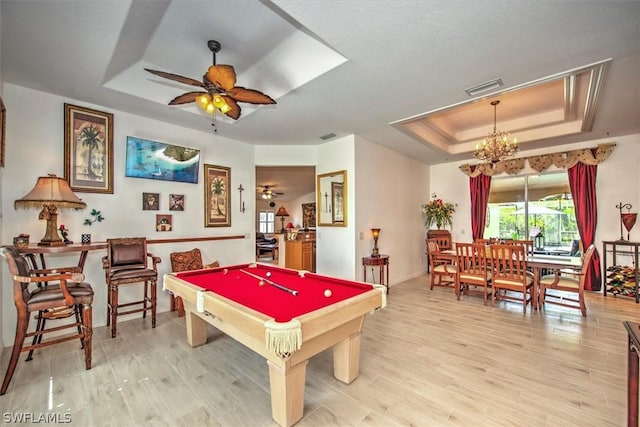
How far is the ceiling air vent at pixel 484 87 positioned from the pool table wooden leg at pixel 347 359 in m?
3.07

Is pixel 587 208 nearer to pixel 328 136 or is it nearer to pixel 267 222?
pixel 328 136

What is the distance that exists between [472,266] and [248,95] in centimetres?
429

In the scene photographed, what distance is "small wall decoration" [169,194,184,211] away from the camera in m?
4.18

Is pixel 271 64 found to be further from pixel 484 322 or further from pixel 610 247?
pixel 610 247

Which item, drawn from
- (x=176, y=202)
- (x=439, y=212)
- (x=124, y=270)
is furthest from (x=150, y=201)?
(x=439, y=212)

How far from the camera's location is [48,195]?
276cm

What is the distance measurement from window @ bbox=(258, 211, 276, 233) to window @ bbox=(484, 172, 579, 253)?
9.78 m

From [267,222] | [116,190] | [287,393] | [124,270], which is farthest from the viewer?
[267,222]

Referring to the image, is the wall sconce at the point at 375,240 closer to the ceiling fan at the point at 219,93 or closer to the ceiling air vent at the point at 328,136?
the ceiling air vent at the point at 328,136

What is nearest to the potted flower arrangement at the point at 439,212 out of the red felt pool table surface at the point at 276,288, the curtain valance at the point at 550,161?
the curtain valance at the point at 550,161

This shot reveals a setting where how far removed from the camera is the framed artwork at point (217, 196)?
15.1 ft

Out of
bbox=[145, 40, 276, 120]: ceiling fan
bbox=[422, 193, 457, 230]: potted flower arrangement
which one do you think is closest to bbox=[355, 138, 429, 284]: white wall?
bbox=[422, 193, 457, 230]: potted flower arrangement

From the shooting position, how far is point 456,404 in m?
1.97

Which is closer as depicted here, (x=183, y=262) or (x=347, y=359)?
(x=347, y=359)
